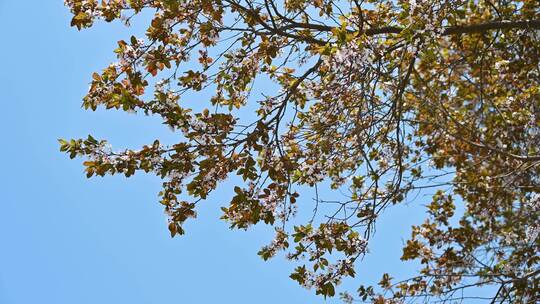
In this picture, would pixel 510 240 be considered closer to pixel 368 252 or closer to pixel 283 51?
pixel 368 252

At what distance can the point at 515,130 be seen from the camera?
6.31 metres

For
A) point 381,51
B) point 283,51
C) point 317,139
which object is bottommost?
point 381,51

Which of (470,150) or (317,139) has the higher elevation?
(470,150)

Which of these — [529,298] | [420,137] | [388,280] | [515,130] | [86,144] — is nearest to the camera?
[86,144]

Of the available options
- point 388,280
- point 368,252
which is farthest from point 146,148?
point 388,280

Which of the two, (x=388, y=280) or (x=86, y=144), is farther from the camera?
(x=388, y=280)

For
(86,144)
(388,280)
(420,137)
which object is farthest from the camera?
(420,137)

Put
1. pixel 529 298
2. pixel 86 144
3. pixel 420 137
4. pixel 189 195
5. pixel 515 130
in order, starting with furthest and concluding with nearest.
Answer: pixel 420 137 → pixel 515 130 → pixel 529 298 → pixel 189 195 → pixel 86 144

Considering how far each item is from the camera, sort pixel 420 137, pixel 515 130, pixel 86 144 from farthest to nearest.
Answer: pixel 420 137, pixel 515 130, pixel 86 144

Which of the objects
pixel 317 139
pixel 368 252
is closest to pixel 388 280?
pixel 368 252

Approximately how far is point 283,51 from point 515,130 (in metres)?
3.01

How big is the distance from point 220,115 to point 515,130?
3.94 meters

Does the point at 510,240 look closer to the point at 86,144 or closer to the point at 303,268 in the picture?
the point at 303,268

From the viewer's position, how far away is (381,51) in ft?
13.1
